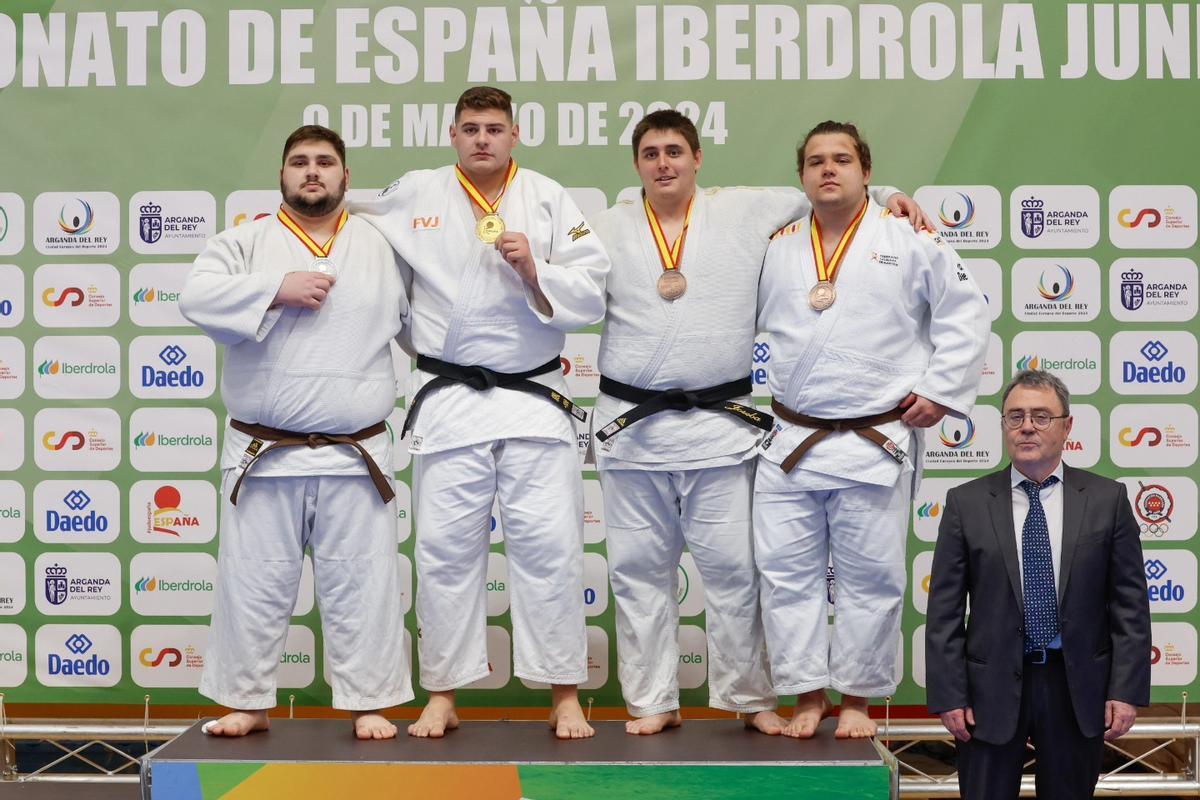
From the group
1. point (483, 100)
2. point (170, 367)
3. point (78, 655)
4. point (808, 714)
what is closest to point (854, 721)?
point (808, 714)

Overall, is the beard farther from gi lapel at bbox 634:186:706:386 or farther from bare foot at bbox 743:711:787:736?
bare foot at bbox 743:711:787:736

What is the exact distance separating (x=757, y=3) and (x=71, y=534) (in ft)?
11.1

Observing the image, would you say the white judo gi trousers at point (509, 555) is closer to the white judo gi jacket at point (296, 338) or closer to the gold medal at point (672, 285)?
the white judo gi jacket at point (296, 338)

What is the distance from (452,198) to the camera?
3.27m

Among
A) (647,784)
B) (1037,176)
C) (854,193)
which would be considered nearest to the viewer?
(647,784)

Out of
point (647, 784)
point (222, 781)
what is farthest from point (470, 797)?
point (222, 781)

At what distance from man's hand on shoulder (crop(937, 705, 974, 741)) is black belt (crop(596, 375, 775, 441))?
0.95 m

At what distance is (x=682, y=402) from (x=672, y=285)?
1.13ft

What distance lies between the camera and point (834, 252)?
321cm

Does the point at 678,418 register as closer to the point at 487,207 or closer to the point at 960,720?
the point at 487,207

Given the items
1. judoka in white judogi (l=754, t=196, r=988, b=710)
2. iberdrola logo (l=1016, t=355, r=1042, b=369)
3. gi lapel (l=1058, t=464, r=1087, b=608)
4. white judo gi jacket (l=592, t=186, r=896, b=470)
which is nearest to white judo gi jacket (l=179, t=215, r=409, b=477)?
white judo gi jacket (l=592, t=186, r=896, b=470)

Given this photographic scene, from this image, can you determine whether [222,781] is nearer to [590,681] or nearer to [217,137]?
[590,681]

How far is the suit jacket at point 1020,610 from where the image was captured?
272cm

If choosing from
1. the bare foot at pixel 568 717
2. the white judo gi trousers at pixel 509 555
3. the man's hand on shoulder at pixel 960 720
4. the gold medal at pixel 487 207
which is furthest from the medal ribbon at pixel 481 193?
the man's hand on shoulder at pixel 960 720
